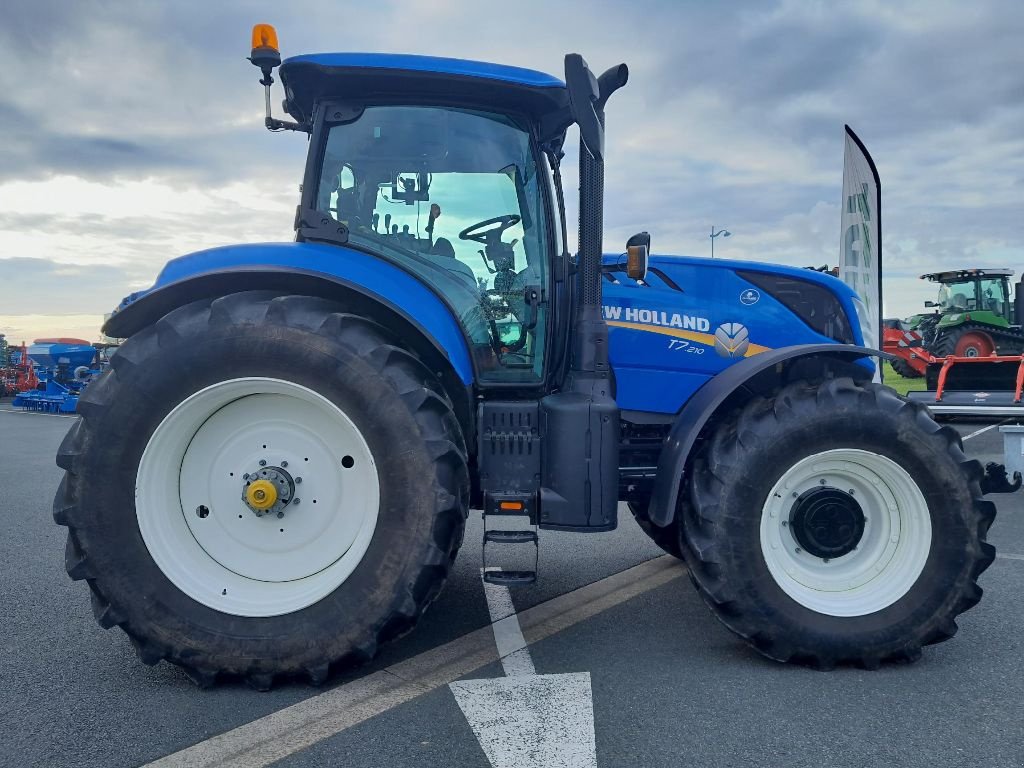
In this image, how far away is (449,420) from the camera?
2902mm

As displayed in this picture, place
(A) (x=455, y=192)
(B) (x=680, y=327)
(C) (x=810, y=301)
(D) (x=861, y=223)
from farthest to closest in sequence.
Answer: (D) (x=861, y=223) < (C) (x=810, y=301) < (B) (x=680, y=327) < (A) (x=455, y=192)

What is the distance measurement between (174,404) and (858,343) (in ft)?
10.3

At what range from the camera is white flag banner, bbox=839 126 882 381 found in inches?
284

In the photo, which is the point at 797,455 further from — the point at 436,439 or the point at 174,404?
the point at 174,404

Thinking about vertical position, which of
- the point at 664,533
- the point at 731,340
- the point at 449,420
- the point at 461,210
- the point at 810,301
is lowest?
the point at 664,533

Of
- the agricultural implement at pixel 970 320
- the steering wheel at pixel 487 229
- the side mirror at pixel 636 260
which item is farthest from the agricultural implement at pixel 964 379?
the steering wheel at pixel 487 229

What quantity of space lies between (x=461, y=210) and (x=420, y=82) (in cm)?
55

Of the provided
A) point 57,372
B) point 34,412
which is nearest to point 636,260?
point 34,412

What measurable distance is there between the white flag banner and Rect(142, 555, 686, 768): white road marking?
4856 mm

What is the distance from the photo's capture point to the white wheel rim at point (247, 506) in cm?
294

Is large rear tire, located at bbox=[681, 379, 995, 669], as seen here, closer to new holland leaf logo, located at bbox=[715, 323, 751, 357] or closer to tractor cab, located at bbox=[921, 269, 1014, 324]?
new holland leaf logo, located at bbox=[715, 323, 751, 357]

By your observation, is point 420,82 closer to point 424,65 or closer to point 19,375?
point 424,65

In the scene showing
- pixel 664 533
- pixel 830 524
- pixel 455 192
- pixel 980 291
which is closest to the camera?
pixel 830 524

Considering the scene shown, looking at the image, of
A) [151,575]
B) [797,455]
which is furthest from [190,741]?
[797,455]
